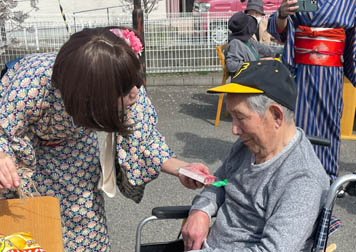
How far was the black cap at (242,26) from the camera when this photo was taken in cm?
493

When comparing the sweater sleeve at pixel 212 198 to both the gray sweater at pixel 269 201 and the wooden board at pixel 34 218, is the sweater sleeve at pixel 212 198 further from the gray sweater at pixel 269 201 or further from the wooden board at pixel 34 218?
the wooden board at pixel 34 218

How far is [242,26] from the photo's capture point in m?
4.93

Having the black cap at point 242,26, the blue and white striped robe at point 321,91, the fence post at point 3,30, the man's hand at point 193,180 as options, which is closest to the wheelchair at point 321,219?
the man's hand at point 193,180

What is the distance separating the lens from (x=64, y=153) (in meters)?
1.87

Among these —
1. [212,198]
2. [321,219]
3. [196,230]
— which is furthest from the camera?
[212,198]

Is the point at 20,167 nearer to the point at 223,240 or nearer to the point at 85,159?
the point at 85,159

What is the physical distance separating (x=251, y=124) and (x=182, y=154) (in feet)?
10.3

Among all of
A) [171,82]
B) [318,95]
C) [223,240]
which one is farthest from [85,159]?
[171,82]

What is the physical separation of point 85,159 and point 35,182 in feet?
0.82

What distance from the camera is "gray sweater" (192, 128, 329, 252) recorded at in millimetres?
1509

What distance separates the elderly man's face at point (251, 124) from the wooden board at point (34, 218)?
77 centimetres

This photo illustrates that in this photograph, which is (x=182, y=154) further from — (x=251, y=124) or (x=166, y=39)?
(x=166, y=39)

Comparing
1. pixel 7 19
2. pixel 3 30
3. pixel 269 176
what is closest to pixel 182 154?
pixel 269 176

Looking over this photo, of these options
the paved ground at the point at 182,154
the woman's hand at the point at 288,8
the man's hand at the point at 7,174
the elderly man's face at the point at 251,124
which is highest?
the woman's hand at the point at 288,8
